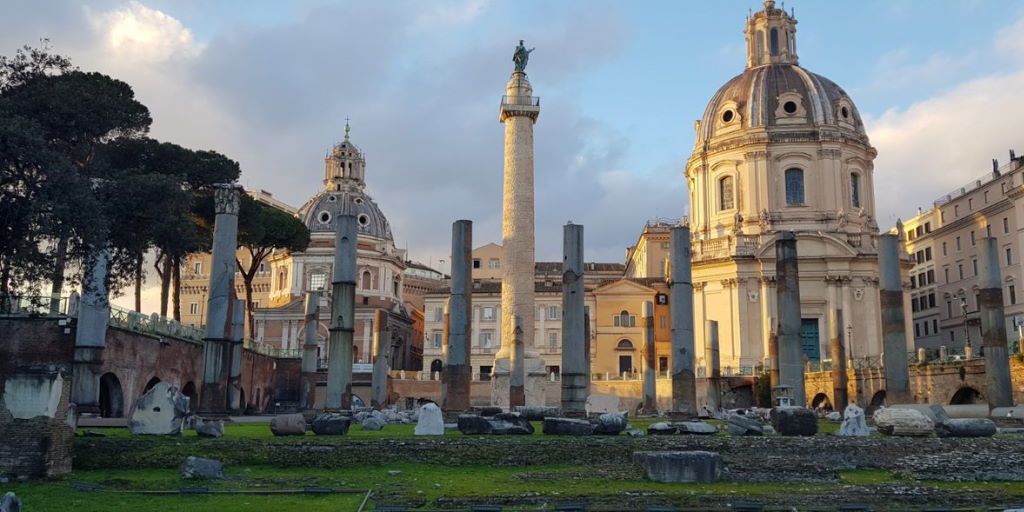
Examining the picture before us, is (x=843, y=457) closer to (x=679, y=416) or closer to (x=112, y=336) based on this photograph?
(x=679, y=416)

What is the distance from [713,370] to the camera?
41.0 meters

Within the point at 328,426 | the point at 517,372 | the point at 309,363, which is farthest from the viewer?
the point at 309,363

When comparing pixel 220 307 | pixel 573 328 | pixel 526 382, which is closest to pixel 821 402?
pixel 526 382

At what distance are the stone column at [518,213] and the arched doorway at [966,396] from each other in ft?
56.5

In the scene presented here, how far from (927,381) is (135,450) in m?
31.1

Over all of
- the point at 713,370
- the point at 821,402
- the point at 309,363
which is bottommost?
the point at 821,402

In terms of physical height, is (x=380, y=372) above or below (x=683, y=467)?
above

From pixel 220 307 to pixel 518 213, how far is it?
16373 mm

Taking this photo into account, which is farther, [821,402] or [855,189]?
[855,189]

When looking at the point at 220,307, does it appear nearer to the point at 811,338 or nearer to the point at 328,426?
the point at 328,426

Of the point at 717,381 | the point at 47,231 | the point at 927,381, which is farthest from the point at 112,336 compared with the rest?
the point at 927,381

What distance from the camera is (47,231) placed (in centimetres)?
1875

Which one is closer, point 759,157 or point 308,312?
point 308,312

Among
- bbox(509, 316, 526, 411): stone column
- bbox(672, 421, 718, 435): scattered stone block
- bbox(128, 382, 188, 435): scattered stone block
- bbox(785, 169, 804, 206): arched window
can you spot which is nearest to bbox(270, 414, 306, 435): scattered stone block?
bbox(128, 382, 188, 435): scattered stone block
